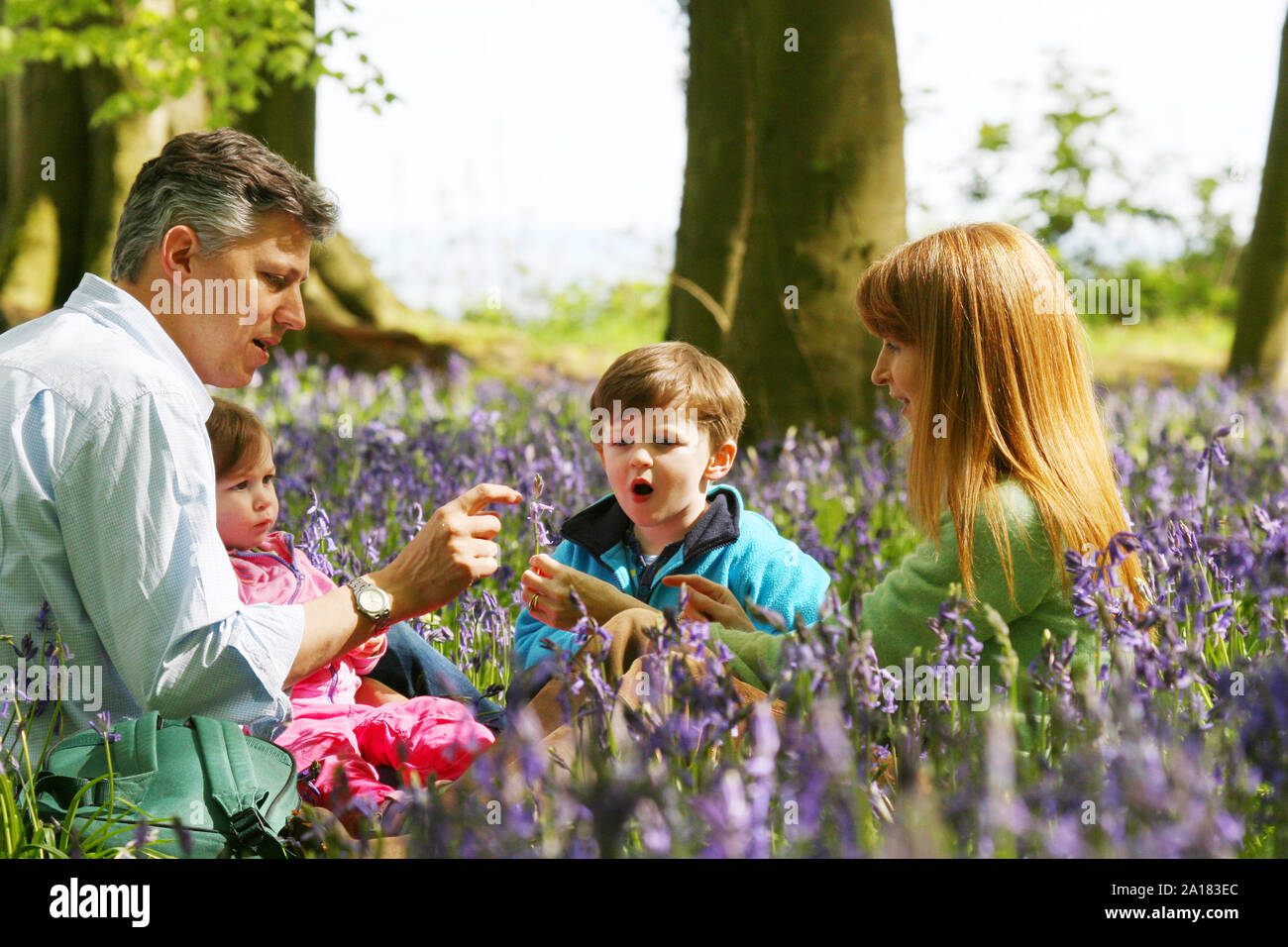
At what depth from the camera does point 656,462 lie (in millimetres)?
3227

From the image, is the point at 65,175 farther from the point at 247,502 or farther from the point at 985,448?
the point at 985,448

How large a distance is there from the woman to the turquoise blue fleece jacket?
1.09 ft

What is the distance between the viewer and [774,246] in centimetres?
666

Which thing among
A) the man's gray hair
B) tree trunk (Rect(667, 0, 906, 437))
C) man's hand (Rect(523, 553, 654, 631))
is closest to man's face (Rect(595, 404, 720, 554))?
man's hand (Rect(523, 553, 654, 631))

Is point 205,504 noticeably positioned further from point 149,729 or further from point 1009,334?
point 1009,334

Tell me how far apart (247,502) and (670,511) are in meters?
1.07

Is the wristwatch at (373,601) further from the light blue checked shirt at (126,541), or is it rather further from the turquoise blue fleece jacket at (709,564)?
the turquoise blue fleece jacket at (709,564)

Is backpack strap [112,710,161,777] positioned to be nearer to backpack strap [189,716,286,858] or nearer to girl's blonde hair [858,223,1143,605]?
backpack strap [189,716,286,858]

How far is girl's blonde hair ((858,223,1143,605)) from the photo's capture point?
268cm

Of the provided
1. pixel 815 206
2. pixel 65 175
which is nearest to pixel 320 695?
pixel 815 206

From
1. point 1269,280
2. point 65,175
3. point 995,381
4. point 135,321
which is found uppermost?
point 65,175

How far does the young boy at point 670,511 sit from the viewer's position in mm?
3240
